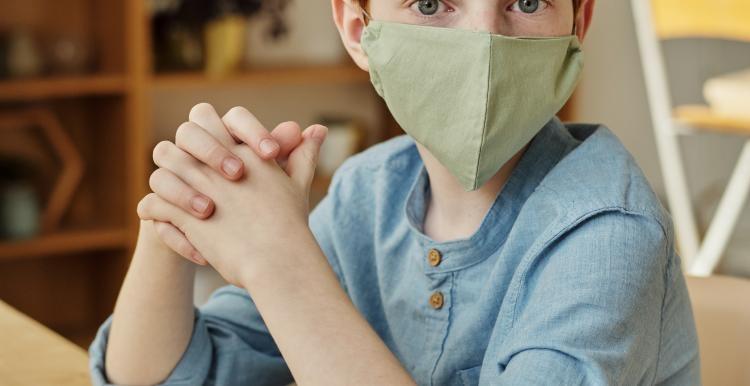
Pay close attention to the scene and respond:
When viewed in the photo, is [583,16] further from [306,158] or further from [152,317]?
[152,317]

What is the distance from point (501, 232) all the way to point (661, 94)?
2.54m

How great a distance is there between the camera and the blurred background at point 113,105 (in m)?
3.29

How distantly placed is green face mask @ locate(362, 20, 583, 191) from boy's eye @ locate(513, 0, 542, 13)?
0.03 meters

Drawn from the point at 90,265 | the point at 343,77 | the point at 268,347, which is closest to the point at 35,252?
the point at 90,265

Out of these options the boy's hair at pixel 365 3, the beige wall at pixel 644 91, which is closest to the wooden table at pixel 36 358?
the boy's hair at pixel 365 3

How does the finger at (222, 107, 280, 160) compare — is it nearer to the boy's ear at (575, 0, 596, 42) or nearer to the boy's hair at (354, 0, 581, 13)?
the boy's hair at (354, 0, 581, 13)

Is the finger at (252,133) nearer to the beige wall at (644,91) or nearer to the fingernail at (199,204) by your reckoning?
the fingernail at (199,204)

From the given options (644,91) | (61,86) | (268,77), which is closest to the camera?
(61,86)

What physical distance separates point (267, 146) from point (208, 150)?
0.17 feet

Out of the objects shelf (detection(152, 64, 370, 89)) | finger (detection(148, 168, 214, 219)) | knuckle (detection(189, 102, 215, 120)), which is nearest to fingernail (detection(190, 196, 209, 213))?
finger (detection(148, 168, 214, 219))

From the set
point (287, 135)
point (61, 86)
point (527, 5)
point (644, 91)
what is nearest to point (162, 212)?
point (287, 135)

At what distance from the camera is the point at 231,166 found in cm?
100

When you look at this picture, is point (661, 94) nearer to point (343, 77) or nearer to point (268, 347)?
point (343, 77)

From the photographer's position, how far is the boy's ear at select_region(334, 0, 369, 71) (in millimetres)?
1202
